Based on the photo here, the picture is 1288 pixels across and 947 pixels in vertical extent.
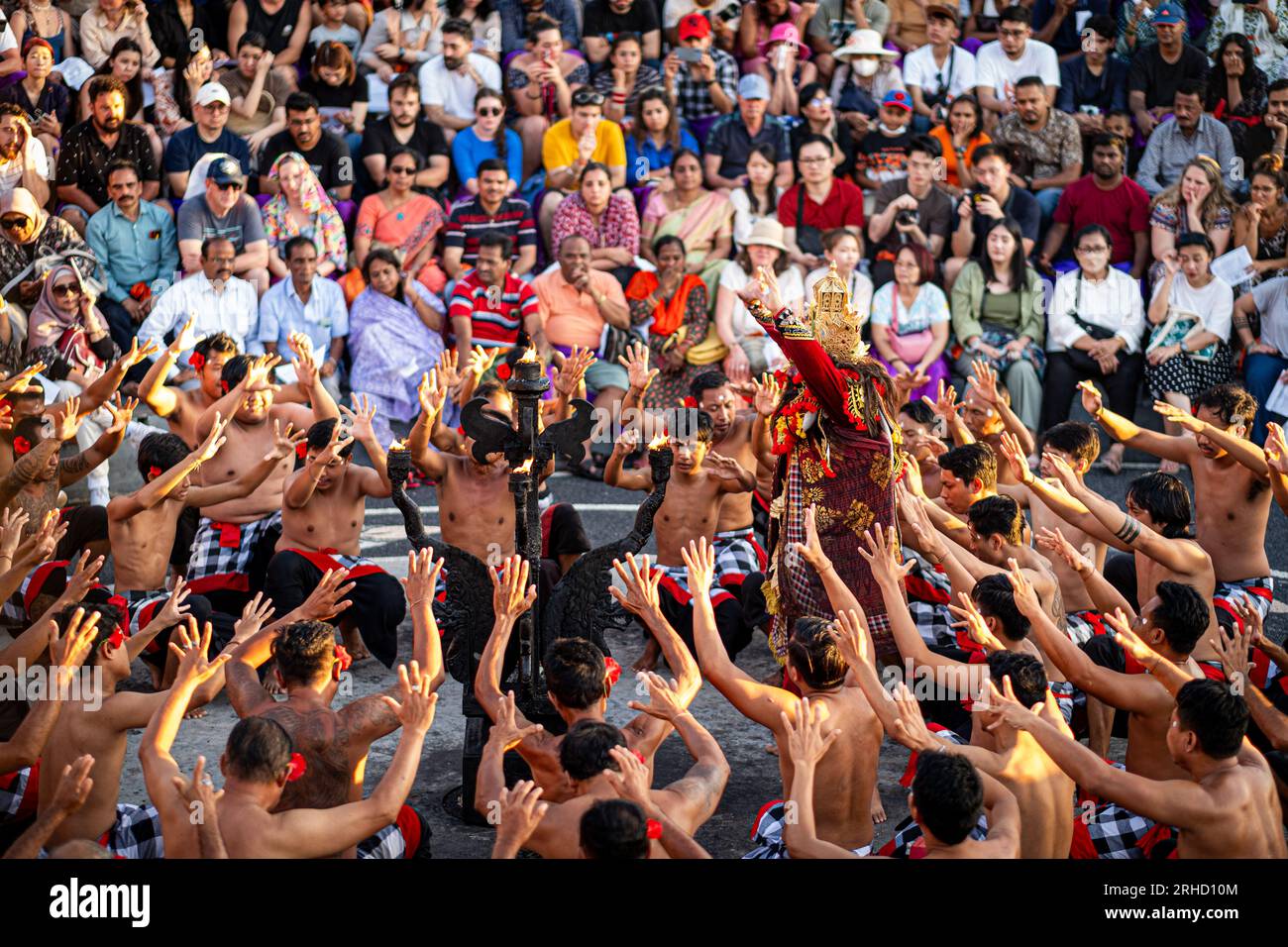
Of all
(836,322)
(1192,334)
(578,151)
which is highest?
(578,151)

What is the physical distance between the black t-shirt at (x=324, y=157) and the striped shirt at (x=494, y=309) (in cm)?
135

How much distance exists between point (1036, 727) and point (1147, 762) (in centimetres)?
111

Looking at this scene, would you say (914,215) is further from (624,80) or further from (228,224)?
(228,224)

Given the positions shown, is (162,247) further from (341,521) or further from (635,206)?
(341,521)

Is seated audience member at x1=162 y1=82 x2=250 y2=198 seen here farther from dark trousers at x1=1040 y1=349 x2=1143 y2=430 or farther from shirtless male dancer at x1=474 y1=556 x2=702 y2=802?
shirtless male dancer at x1=474 y1=556 x2=702 y2=802

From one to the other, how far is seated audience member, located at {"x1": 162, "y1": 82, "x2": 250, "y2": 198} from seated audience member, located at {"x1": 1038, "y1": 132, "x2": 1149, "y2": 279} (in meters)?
5.97

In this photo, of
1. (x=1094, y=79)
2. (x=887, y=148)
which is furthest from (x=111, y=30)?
(x=1094, y=79)

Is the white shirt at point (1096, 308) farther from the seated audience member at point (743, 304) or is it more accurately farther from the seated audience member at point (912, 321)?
the seated audience member at point (743, 304)

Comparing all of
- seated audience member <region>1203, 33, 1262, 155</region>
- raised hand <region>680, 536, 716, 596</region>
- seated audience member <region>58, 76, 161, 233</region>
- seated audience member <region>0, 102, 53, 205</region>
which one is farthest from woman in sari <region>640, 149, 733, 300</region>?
raised hand <region>680, 536, 716, 596</region>

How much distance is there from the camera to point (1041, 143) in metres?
12.2

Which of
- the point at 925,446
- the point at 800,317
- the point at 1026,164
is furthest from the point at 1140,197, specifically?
the point at 800,317

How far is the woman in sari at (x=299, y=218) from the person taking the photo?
11.2 meters

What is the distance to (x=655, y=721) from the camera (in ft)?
16.9

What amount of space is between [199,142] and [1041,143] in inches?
244
